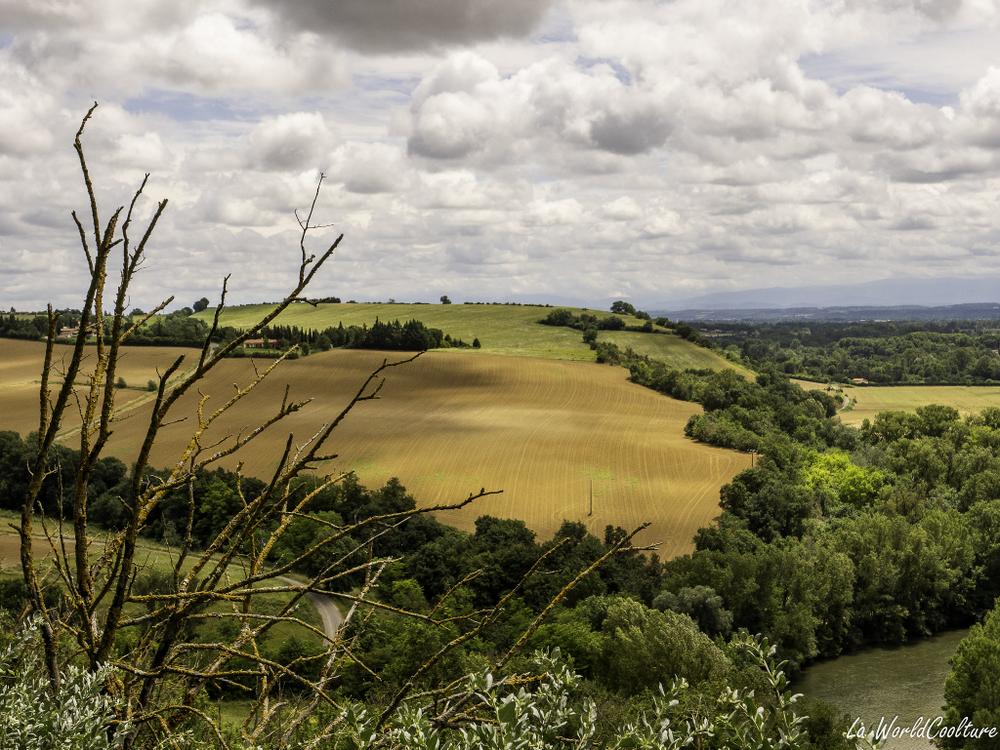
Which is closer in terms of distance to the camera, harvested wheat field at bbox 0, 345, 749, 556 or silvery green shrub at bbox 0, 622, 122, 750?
silvery green shrub at bbox 0, 622, 122, 750

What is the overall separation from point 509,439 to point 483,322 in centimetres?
7950

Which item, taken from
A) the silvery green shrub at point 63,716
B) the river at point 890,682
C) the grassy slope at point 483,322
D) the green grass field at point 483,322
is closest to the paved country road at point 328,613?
the river at point 890,682

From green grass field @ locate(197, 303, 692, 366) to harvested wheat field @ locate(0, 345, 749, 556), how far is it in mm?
15690

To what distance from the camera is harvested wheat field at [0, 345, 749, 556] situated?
243 ft

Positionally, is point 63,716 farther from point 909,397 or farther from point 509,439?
point 909,397

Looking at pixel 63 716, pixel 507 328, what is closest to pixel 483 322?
pixel 507 328

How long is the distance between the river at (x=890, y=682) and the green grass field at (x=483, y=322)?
270ft

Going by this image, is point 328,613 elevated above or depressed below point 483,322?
below

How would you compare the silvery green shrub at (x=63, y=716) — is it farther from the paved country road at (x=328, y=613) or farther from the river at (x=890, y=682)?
the paved country road at (x=328, y=613)

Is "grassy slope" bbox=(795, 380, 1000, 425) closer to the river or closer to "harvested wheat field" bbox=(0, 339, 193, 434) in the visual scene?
the river

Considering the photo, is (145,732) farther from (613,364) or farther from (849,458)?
(613,364)

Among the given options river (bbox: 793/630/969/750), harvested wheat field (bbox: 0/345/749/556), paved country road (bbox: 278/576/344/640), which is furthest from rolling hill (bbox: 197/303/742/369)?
river (bbox: 793/630/969/750)

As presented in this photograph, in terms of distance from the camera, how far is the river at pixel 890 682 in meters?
41.8

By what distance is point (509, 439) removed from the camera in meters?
92.1
